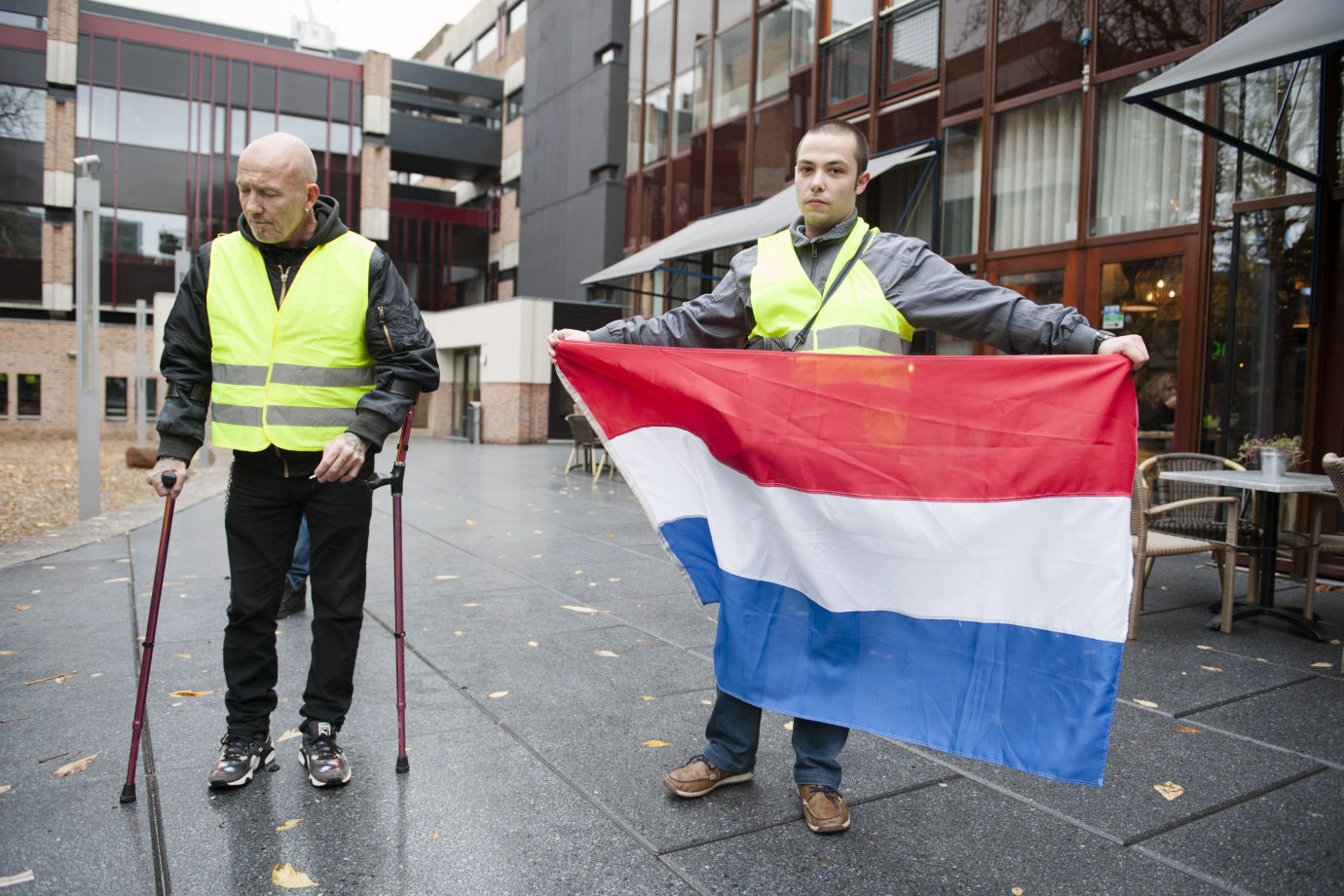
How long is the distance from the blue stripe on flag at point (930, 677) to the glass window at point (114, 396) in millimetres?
31167

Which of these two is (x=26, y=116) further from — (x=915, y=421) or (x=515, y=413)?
(x=915, y=421)

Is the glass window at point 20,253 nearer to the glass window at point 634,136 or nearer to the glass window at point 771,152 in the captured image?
the glass window at point 634,136

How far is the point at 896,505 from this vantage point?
2.71 m

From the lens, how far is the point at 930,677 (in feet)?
8.63

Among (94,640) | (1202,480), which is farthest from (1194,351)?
(94,640)

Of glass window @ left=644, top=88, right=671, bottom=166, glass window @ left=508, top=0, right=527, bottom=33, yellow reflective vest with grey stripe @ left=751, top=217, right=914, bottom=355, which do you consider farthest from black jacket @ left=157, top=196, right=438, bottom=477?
glass window @ left=508, top=0, right=527, bottom=33

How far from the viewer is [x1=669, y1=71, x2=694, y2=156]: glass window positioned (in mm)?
18000

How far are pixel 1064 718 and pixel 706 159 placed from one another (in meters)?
15.9

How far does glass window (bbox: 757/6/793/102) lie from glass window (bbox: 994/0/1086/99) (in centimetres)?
505

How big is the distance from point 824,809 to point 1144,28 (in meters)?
8.70

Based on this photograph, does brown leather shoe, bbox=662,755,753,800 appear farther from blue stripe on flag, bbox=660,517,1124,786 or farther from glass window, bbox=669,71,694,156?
glass window, bbox=669,71,694,156

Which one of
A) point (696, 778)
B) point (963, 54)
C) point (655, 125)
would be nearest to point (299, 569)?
point (696, 778)

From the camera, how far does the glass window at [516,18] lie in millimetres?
31400

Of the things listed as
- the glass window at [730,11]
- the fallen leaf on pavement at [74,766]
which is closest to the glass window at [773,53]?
the glass window at [730,11]
